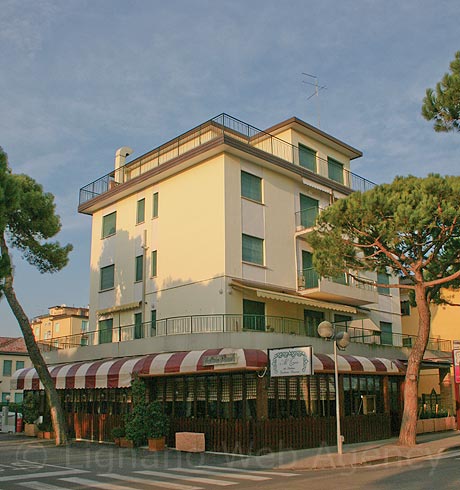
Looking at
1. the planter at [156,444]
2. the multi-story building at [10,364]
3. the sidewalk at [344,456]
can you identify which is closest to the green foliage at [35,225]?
the planter at [156,444]

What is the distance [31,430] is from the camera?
2903 cm

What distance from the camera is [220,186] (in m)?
26.6

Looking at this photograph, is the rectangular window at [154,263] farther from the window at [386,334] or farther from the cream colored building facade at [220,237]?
the window at [386,334]

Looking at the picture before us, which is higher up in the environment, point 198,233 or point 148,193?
point 148,193

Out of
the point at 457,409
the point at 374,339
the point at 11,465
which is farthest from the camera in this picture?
the point at 374,339

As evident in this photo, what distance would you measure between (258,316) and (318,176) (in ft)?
31.1

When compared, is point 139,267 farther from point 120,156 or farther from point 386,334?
point 386,334

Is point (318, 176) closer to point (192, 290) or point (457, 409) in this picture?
point (192, 290)

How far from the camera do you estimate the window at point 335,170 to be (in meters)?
33.5

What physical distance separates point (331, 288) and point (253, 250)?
459cm

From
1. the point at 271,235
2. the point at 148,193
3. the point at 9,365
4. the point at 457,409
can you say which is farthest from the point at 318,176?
the point at 9,365

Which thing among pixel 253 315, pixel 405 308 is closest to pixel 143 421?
pixel 253 315

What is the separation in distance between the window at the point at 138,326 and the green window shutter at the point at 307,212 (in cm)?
952

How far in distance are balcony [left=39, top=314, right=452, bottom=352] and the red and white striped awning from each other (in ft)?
6.48
